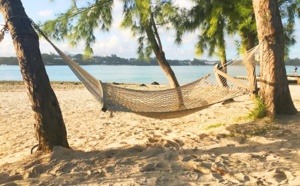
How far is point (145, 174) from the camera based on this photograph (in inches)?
81.3

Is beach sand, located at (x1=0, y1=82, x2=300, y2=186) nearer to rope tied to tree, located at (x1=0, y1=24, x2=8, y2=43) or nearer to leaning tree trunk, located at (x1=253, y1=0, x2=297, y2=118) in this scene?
leaning tree trunk, located at (x1=253, y1=0, x2=297, y2=118)

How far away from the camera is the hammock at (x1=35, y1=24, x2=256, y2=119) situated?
2.70 m

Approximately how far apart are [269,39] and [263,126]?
947 mm

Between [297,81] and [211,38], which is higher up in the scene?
[211,38]

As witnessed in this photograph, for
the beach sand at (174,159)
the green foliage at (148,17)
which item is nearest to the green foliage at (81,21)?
the green foliage at (148,17)

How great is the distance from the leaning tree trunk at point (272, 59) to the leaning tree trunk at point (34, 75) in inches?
86.9

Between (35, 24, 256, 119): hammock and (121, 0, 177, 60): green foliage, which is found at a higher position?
(121, 0, 177, 60): green foliage

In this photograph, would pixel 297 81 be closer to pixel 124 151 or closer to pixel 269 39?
pixel 269 39

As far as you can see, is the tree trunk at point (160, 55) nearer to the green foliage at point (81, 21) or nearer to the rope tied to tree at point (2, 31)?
the green foliage at point (81, 21)

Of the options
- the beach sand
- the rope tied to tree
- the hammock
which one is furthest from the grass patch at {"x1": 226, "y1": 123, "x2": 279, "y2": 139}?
the rope tied to tree

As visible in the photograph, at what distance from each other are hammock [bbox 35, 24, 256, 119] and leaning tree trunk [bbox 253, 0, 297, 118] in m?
0.27

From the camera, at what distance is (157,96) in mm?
3037

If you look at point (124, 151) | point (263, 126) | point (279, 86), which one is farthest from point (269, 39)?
point (124, 151)

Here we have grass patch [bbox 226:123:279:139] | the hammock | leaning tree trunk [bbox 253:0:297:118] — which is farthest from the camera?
leaning tree trunk [bbox 253:0:297:118]
